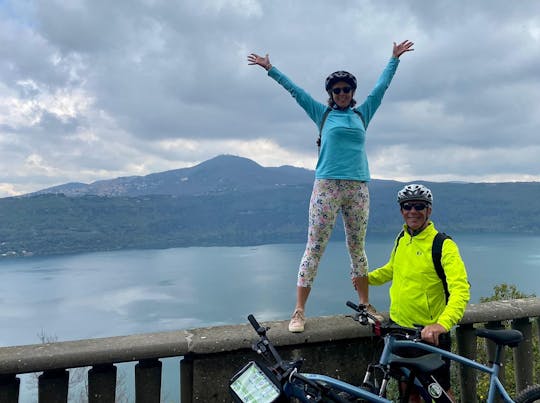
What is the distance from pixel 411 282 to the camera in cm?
295

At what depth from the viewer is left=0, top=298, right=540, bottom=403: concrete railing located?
9.10 ft

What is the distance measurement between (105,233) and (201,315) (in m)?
143

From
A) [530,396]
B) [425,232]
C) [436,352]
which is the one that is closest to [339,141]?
[425,232]

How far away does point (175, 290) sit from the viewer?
3265 inches

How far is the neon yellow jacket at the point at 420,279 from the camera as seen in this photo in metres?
2.74

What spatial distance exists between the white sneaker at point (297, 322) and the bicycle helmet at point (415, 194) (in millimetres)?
1109

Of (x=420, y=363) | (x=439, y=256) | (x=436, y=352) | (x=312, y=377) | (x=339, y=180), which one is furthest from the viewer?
(x=339, y=180)

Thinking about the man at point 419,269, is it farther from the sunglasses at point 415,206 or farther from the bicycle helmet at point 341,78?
the bicycle helmet at point 341,78

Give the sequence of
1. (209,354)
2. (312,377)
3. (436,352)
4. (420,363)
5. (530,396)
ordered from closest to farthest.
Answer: (312,377) < (420,363) < (436,352) < (530,396) < (209,354)

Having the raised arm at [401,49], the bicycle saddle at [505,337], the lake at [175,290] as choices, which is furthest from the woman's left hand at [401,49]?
the lake at [175,290]

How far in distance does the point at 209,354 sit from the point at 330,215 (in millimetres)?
1408

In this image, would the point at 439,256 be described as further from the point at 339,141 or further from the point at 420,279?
the point at 339,141

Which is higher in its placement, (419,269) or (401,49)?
(401,49)

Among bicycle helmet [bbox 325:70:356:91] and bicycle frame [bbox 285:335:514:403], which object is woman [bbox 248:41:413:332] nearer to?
bicycle helmet [bbox 325:70:356:91]
